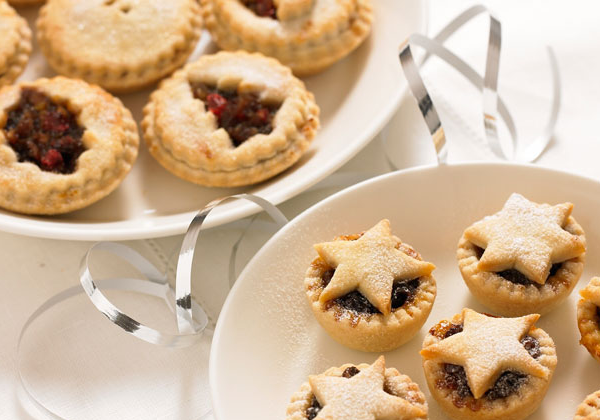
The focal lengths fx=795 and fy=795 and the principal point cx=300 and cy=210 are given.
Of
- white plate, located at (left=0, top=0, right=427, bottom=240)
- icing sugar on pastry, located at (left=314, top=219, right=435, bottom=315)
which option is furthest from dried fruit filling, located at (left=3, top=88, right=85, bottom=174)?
icing sugar on pastry, located at (left=314, top=219, right=435, bottom=315)

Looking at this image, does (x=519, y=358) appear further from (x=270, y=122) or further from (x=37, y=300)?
(x=37, y=300)

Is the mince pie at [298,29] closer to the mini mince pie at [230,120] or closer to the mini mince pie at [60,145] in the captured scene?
the mini mince pie at [230,120]

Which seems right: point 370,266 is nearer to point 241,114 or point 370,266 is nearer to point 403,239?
point 403,239

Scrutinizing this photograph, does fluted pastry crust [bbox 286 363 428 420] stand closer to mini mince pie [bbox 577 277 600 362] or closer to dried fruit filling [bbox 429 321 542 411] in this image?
dried fruit filling [bbox 429 321 542 411]

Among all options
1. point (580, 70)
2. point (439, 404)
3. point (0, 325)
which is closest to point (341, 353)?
point (439, 404)

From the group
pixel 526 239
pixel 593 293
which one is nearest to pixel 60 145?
pixel 526 239

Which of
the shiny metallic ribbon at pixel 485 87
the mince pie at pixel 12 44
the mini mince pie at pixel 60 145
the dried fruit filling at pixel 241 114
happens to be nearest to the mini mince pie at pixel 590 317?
the shiny metallic ribbon at pixel 485 87
